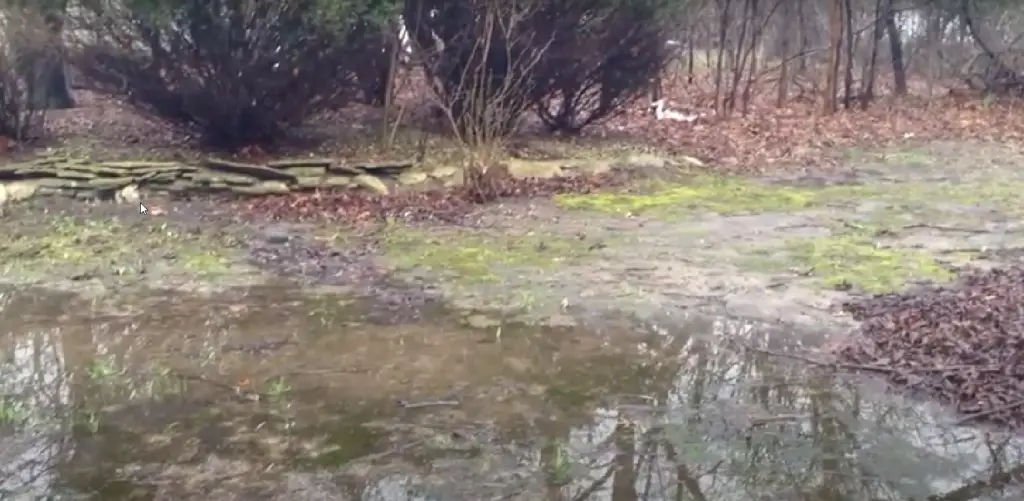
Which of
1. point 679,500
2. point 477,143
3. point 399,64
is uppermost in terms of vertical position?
point 399,64

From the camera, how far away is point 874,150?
43.0ft

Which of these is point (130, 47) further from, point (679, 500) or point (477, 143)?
point (679, 500)

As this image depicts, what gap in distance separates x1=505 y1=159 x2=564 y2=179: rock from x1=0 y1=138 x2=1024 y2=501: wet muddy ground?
1.73m

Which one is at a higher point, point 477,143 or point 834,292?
point 477,143

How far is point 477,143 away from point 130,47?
342 centimetres

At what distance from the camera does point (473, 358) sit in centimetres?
531

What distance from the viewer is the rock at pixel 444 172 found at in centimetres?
1055

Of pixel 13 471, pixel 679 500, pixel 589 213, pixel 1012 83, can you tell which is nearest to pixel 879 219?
pixel 589 213

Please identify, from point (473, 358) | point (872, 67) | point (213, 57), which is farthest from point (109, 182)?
point (872, 67)

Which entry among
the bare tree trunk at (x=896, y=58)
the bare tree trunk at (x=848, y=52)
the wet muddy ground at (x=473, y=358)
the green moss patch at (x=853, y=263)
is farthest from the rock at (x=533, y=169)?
the bare tree trunk at (x=896, y=58)

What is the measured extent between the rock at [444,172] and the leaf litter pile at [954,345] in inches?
204

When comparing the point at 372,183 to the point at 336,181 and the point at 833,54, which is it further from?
the point at 833,54

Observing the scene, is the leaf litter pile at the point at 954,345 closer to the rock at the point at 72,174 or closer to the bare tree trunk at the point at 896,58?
the rock at the point at 72,174

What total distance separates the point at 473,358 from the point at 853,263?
303 cm
